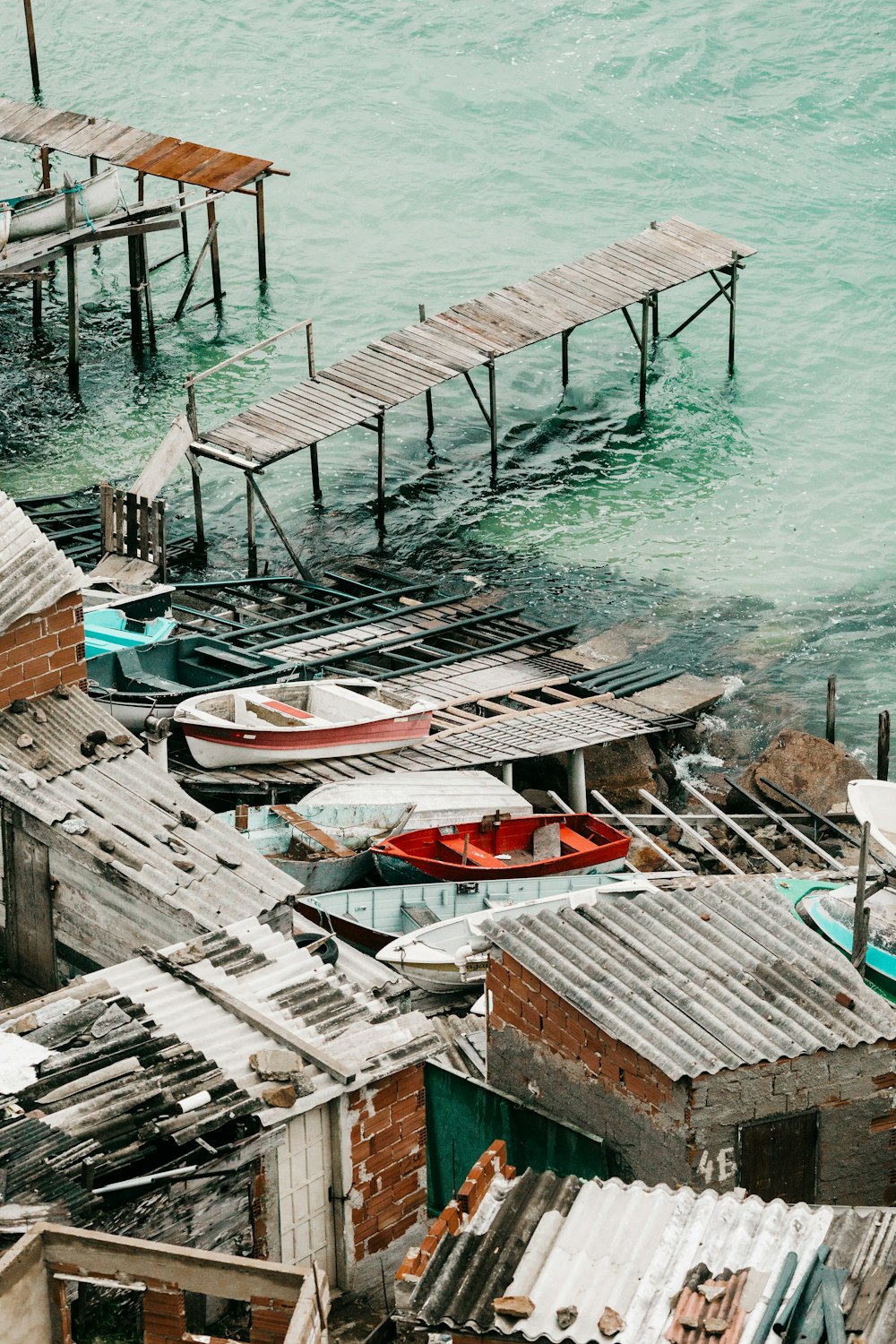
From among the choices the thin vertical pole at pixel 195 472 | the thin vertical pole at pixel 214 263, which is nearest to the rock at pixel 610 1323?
the thin vertical pole at pixel 195 472

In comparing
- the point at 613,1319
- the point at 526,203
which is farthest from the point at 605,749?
the point at 526,203

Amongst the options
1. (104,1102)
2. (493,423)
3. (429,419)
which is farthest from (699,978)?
(429,419)

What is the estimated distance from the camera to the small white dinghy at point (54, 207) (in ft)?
138

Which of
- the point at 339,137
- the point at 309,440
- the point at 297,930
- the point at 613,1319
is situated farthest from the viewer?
the point at 339,137

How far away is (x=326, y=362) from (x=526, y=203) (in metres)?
12.9

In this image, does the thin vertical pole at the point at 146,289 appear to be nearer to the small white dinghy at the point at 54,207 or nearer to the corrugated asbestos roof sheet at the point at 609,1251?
the small white dinghy at the point at 54,207

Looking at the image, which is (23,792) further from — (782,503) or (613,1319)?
(782,503)

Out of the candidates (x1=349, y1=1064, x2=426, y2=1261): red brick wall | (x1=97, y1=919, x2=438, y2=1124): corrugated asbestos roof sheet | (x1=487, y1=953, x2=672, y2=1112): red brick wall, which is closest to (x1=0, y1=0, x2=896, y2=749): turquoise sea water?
(x1=487, y1=953, x2=672, y2=1112): red brick wall

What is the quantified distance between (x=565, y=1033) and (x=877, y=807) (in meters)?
11.9

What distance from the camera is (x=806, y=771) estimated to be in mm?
31422

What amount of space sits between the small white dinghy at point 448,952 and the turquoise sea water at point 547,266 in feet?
40.0

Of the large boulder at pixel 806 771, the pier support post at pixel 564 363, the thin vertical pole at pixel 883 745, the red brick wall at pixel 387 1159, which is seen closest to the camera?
the red brick wall at pixel 387 1159

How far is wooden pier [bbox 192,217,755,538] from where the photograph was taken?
37.2 m

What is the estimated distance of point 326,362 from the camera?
52250 millimetres
